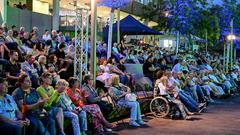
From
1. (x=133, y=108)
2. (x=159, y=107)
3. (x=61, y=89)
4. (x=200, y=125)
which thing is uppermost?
(x=61, y=89)

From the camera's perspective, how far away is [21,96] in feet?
25.5

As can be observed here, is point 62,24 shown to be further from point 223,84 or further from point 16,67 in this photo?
point 16,67

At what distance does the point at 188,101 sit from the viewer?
1359cm

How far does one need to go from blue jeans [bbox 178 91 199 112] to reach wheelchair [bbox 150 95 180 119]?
721 mm

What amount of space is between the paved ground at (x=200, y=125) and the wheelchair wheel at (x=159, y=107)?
202 mm

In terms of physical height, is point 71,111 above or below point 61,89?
below

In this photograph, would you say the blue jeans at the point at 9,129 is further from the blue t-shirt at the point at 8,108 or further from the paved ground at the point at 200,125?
the paved ground at the point at 200,125

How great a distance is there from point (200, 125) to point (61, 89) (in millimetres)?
4605

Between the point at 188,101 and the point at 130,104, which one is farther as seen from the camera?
the point at 188,101

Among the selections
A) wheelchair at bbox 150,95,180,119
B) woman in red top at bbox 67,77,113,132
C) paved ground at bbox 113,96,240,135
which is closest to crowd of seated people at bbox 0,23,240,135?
woman in red top at bbox 67,77,113,132

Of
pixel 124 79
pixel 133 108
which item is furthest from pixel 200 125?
pixel 124 79

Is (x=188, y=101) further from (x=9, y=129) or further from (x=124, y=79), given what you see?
(x=9, y=129)

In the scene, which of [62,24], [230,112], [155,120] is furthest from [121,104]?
[62,24]

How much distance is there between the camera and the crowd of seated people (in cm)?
771
